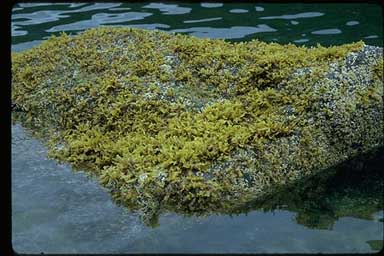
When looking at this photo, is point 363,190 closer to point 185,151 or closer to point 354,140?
point 354,140

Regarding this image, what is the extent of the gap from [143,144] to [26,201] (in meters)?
1.21

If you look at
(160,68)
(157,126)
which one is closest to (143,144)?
(157,126)

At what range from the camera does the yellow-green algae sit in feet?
17.9

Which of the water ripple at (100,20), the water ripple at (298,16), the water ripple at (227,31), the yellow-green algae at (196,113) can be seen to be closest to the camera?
the yellow-green algae at (196,113)

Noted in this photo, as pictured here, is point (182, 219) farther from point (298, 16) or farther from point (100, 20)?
point (298, 16)

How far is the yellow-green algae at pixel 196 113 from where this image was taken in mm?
5461

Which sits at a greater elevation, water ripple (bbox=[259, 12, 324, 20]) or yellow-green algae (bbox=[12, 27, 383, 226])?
water ripple (bbox=[259, 12, 324, 20])

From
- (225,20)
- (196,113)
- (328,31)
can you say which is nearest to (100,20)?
(225,20)

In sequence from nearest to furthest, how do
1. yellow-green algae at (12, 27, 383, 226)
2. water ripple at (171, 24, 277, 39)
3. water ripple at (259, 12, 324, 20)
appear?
yellow-green algae at (12, 27, 383, 226), water ripple at (171, 24, 277, 39), water ripple at (259, 12, 324, 20)

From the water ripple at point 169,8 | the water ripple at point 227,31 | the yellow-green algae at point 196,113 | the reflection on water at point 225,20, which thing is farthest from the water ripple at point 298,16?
the yellow-green algae at point 196,113

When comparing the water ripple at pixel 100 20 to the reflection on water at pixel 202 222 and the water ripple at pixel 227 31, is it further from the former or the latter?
the reflection on water at pixel 202 222

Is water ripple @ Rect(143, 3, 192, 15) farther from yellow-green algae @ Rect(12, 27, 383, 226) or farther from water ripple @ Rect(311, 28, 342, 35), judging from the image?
yellow-green algae @ Rect(12, 27, 383, 226)

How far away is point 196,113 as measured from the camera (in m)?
6.23

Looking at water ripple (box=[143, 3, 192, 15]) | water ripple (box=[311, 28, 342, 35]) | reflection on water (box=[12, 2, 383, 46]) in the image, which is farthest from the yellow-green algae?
water ripple (box=[143, 3, 192, 15])
